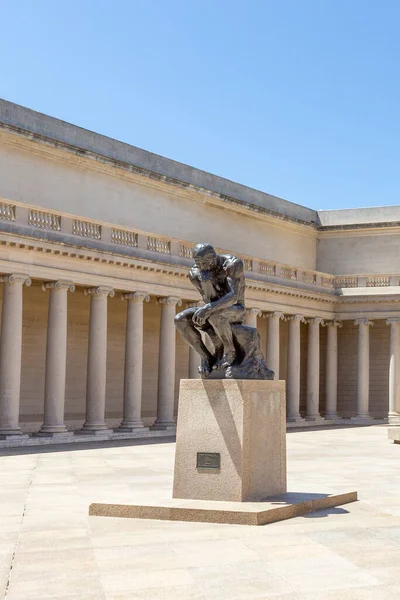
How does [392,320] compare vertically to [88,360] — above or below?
above

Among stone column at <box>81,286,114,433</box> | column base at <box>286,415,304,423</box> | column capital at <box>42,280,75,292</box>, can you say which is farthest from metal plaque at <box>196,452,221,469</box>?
column base at <box>286,415,304,423</box>

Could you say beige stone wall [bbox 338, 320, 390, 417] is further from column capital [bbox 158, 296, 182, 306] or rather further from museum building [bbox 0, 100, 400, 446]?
column capital [bbox 158, 296, 182, 306]

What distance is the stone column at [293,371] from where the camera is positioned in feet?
187

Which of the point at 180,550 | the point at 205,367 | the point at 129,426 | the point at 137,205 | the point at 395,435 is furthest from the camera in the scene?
the point at 137,205

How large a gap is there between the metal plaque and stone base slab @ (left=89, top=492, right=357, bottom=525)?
74 cm

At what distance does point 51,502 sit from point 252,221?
4535 cm

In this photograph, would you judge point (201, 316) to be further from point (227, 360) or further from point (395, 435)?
point (395, 435)

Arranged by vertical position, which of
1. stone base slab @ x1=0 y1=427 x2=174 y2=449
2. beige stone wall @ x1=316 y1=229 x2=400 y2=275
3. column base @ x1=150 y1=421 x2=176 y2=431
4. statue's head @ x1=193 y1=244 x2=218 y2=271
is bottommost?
stone base slab @ x1=0 y1=427 x2=174 y2=449

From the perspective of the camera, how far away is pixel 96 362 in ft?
139

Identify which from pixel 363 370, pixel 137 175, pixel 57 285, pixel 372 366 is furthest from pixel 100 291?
pixel 372 366

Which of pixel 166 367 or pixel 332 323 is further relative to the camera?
pixel 332 323

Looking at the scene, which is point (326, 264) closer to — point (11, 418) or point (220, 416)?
point (11, 418)

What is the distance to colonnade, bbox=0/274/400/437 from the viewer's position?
37188 millimetres

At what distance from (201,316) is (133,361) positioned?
27.1 m
